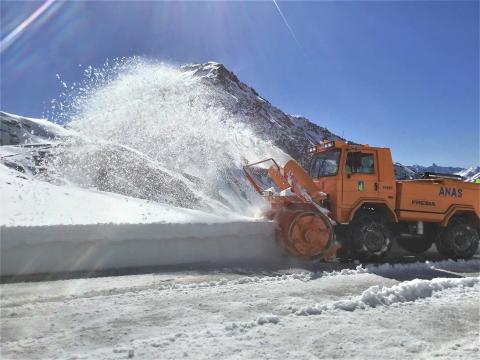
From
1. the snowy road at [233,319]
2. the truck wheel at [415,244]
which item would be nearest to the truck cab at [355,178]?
the truck wheel at [415,244]

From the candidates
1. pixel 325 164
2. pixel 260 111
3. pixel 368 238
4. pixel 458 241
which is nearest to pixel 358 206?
pixel 368 238

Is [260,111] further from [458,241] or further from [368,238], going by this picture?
[368,238]

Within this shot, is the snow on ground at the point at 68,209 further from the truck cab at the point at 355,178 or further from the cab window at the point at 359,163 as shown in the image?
the cab window at the point at 359,163

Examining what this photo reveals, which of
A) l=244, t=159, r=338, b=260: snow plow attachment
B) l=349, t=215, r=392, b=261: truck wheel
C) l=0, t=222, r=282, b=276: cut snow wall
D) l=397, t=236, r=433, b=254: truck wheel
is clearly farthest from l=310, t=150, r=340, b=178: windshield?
l=397, t=236, r=433, b=254: truck wheel

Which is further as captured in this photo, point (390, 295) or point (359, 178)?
point (359, 178)

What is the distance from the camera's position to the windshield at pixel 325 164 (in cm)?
887

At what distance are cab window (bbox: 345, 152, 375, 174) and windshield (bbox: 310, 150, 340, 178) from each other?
0.80ft

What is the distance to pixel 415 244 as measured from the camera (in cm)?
1082

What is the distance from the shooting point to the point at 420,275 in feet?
23.7

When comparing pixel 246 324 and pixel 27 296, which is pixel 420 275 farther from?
pixel 27 296

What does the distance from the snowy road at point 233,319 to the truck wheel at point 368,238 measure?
251cm

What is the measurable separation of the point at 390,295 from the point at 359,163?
165 inches

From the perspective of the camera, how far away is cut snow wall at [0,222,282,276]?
5961 millimetres

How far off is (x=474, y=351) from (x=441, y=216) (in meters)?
6.64
